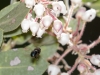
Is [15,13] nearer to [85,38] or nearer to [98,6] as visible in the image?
[98,6]

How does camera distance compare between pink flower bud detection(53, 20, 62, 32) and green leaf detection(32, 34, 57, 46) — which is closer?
pink flower bud detection(53, 20, 62, 32)

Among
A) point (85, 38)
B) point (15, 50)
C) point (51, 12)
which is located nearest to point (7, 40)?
point (15, 50)

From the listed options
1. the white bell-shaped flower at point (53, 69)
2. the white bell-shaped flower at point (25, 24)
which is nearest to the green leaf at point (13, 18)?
the white bell-shaped flower at point (25, 24)

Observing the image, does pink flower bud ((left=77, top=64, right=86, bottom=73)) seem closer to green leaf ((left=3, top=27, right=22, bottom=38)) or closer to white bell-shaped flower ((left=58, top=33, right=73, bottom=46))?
white bell-shaped flower ((left=58, top=33, right=73, bottom=46))

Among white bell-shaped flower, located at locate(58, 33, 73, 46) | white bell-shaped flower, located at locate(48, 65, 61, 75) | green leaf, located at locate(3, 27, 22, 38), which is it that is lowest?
white bell-shaped flower, located at locate(48, 65, 61, 75)

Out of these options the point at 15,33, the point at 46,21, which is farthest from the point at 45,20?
the point at 15,33

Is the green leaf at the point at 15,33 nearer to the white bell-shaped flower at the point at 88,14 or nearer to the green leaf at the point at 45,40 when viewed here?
the green leaf at the point at 45,40

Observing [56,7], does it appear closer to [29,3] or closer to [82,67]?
[29,3]

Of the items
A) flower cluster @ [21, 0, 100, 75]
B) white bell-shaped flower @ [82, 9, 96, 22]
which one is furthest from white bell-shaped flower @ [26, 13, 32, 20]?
white bell-shaped flower @ [82, 9, 96, 22]
